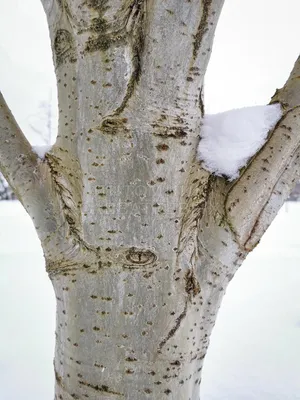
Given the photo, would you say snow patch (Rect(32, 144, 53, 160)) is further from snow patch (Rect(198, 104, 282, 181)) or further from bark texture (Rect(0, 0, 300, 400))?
snow patch (Rect(198, 104, 282, 181))

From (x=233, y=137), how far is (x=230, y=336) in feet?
11.2

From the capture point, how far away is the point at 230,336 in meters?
3.87

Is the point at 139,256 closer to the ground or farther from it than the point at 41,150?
closer to the ground

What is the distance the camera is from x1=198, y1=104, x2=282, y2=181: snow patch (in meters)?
0.88

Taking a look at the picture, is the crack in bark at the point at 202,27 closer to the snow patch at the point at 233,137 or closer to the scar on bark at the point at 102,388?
the snow patch at the point at 233,137

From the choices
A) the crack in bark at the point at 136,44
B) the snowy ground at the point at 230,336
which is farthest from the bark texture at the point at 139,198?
the snowy ground at the point at 230,336

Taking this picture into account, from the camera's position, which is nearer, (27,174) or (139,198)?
(139,198)

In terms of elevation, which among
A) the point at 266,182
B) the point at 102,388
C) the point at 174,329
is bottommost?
the point at 102,388

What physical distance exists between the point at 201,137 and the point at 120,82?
24 centimetres

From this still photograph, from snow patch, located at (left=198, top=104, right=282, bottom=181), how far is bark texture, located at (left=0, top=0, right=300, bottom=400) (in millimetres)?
25

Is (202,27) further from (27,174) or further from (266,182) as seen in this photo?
(27,174)

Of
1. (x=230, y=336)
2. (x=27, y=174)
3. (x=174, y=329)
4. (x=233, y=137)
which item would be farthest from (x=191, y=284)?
(x=230, y=336)

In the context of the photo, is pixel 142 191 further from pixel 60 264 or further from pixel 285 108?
pixel 285 108

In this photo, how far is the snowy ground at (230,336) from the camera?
2.93 meters
